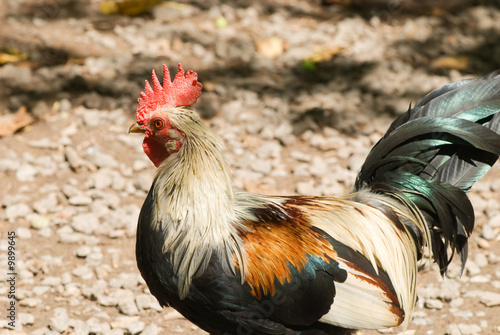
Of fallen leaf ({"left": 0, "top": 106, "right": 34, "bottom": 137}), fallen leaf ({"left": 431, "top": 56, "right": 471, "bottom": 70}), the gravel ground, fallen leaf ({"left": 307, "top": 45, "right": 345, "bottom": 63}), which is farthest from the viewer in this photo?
fallen leaf ({"left": 307, "top": 45, "right": 345, "bottom": 63})

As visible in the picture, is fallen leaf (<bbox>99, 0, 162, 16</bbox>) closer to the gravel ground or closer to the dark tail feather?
the gravel ground

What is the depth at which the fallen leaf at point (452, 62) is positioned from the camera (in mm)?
6926

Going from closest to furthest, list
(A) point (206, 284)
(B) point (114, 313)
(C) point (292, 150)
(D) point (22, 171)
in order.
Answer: (A) point (206, 284)
(B) point (114, 313)
(D) point (22, 171)
(C) point (292, 150)

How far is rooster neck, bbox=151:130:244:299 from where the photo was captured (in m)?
3.19

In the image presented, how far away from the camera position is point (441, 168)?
3.77 meters

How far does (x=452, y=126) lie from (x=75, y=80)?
4.09m

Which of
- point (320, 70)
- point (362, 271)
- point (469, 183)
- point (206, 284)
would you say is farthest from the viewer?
point (320, 70)

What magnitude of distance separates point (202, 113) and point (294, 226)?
2987 millimetres

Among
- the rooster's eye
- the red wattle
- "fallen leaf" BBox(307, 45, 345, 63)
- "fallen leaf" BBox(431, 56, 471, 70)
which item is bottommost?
the red wattle

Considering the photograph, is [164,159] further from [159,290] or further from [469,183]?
[469,183]

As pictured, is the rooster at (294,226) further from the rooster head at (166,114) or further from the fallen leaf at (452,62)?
the fallen leaf at (452,62)

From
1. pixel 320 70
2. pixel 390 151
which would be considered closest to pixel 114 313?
pixel 390 151

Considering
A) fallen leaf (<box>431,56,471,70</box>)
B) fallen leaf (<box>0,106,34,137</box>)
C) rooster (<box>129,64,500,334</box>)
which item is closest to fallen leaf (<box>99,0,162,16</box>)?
fallen leaf (<box>0,106,34,137</box>)

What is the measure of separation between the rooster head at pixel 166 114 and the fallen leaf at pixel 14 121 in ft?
9.23
